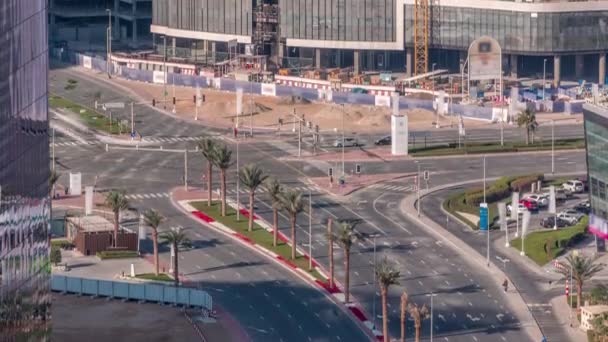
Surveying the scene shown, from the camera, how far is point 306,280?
185500 millimetres

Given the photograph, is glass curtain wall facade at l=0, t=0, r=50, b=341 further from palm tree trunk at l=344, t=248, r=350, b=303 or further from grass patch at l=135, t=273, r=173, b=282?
grass patch at l=135, t=273, r=173, b=282

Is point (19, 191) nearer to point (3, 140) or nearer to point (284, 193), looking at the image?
point (3, 140)

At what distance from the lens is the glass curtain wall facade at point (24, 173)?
99.2m

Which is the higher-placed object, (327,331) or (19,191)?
(19,191)

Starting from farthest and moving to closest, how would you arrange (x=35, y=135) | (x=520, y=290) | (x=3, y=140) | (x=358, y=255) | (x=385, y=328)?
(x=358, y=255)
(x=520, y=290)
(x=385, y=328)
(x=35, y=135)
(x=3, y=140)

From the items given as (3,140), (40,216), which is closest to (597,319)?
(40,216)

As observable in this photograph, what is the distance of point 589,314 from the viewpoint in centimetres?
16875

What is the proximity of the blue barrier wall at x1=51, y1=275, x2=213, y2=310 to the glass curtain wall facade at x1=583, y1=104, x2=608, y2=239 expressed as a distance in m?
36.2

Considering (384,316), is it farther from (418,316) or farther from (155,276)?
(155,276)

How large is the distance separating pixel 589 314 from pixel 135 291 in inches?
1525

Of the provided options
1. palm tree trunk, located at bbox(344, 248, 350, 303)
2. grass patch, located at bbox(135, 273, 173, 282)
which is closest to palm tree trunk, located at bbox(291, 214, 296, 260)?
grass patch, located at bbox(135, 273, 173, 282)

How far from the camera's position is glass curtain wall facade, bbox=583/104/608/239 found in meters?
181

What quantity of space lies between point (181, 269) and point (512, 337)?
37.9 metres

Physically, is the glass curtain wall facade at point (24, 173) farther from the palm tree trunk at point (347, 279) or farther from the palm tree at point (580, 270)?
the palm tree at point (580, 270)
